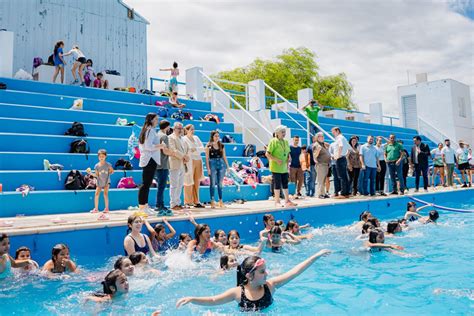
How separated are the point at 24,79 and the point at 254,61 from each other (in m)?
32.2

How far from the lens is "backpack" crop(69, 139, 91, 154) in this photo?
356 inches

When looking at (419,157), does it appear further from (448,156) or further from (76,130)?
(76,130)

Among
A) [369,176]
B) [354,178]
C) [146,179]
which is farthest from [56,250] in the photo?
[369,176]

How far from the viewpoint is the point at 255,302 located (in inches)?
142

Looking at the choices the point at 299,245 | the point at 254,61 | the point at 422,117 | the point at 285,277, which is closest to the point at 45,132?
the point at 299,245

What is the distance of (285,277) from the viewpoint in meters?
3.70

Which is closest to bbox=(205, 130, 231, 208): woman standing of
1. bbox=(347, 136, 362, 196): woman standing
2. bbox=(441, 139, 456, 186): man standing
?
bbox=(347, 136, 362, 196): woman standing

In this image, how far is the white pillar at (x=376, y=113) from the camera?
24.2m

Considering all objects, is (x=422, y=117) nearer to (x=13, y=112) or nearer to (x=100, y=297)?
(x=13, y=112)

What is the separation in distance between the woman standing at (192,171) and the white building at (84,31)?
838 cm

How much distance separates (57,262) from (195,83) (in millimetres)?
11184

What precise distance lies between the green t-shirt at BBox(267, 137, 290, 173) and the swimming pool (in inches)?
69.7

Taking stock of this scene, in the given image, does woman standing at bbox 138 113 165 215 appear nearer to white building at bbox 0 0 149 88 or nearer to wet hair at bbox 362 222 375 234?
wet hair at bbox 362 222 375 234

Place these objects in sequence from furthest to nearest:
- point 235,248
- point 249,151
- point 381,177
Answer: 1. point 249,151
2. point 381,177
3. point 235,248
